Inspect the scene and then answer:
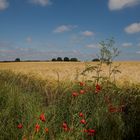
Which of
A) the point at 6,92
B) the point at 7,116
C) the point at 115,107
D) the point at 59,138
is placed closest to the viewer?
the point at 59,138

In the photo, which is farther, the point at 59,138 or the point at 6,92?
the point at 6,92

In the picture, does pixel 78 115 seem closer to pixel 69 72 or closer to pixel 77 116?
pixel 77 116

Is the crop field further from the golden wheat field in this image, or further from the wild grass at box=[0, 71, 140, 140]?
the golden wheat field

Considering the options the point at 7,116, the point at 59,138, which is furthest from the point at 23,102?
the point at 59,138

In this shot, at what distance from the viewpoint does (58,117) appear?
17.4 feet

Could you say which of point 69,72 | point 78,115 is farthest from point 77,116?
point 69,72

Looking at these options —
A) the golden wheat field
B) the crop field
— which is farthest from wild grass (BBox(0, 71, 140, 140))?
the golden wheat field

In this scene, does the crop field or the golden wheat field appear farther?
the golden wheat field

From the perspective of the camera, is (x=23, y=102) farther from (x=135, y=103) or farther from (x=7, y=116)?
(x=135, y=103)

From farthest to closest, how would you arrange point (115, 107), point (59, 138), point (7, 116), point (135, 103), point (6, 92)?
1. point (6, 92)
2. point (135, 103)
3. point (115, 107)
4. point (7, 116)
5. point (59, 138)

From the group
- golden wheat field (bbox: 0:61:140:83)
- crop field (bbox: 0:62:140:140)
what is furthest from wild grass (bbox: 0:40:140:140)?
golden wheat field (bbox: 0:61:140:83)

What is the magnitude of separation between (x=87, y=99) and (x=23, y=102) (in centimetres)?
115

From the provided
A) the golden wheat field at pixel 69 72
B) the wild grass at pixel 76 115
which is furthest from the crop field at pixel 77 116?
the golden wheat field at pixel 69 72

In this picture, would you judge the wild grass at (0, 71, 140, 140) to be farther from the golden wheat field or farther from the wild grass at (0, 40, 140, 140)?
the golden wheat field
